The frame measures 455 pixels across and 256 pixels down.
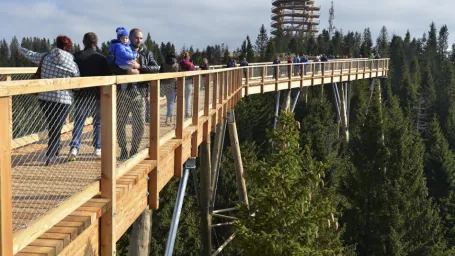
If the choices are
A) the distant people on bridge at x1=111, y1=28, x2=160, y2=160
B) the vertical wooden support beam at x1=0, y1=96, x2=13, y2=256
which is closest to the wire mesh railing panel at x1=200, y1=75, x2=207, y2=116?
the distant people on bridge at x1=111, y1=28, x2=160, y2=160

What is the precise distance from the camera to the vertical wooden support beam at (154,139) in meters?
4.88

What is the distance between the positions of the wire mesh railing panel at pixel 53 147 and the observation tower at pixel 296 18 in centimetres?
11539

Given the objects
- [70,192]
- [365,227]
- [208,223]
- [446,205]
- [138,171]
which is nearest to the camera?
[70,192]

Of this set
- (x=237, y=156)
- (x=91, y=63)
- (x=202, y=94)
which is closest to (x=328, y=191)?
(x=237, y=156)

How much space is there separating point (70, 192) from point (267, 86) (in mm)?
16970

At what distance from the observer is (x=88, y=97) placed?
158 inches

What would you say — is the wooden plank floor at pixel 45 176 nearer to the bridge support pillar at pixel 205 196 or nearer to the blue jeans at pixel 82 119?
the blue jeans at pixel 82 119

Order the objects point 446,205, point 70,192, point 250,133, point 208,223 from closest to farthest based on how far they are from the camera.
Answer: point 70,192, point 208,223, point 446,205, point 250,133

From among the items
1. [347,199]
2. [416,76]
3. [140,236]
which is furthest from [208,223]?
[416,76]

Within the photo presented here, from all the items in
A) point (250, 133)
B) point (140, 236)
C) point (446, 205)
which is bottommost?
point (446, 205)

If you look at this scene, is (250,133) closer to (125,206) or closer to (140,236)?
(140,236)

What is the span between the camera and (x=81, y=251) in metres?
3.27

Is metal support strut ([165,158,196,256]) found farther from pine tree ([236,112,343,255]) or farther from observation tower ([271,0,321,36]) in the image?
observation tower ([271,0,321,36])

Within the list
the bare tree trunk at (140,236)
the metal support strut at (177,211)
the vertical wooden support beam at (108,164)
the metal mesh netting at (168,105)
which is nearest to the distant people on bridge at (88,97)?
the vertical wooden support beam at (108,164)
